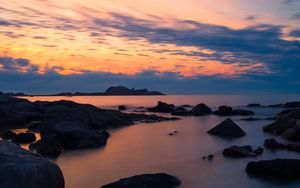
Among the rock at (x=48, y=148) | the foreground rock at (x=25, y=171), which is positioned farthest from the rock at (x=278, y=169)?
the rock at (x=48, y=148)

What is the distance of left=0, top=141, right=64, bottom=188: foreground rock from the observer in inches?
377

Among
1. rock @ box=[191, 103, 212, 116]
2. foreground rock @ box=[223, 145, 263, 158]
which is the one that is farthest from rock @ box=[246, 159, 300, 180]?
rock @ box=[191, 103, 212, 116]

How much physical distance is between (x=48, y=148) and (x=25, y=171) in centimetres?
1503

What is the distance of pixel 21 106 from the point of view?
184 ft

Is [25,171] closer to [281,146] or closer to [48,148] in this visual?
[48,148]

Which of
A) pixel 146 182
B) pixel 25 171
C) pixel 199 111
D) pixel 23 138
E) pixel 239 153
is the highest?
pixel 25 171

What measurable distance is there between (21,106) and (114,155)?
35817mm

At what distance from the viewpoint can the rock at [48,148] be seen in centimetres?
2402

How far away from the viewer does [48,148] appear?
79.9ft

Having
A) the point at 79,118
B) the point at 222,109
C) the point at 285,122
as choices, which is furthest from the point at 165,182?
the point at 222,109

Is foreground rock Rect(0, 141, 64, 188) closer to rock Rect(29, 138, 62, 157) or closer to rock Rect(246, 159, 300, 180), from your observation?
rock Rect(246, 159, 300, 180)

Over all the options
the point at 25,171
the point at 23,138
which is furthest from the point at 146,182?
the point at 23,138

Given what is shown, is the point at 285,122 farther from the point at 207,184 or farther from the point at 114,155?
the point at 207,184

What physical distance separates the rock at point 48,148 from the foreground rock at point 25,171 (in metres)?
13.5
